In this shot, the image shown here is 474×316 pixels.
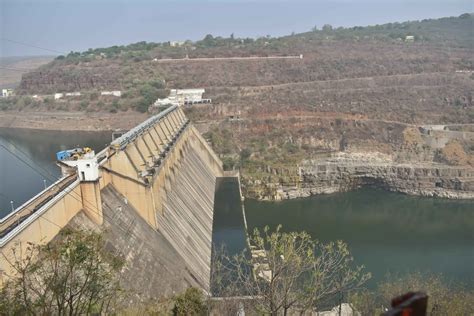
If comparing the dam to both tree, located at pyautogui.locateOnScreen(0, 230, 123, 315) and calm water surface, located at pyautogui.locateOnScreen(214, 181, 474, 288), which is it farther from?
tree, located at pyautogui.locateOnScreen(0, 230, 123, 315)

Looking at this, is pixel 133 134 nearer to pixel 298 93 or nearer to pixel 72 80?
pixel 298 93

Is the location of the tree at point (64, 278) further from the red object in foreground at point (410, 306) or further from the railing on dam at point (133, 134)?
the railing on dam at point (133, 134)

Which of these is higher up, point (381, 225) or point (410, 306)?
point (410, 306)

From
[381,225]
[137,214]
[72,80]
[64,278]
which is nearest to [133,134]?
[137,214]

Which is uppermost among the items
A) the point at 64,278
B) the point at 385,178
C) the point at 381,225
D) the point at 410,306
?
the point at 410,306

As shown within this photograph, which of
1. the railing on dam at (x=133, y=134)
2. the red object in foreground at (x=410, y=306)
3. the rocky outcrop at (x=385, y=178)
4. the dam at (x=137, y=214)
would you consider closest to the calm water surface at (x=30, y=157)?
the railing on dam at (x=133, y=134)

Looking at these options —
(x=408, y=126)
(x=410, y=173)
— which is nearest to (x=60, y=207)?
(x=410, y=173)

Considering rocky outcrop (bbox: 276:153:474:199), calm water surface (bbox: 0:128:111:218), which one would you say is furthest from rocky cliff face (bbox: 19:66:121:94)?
rocky outcrop (bbox: 276:153:474:199)
